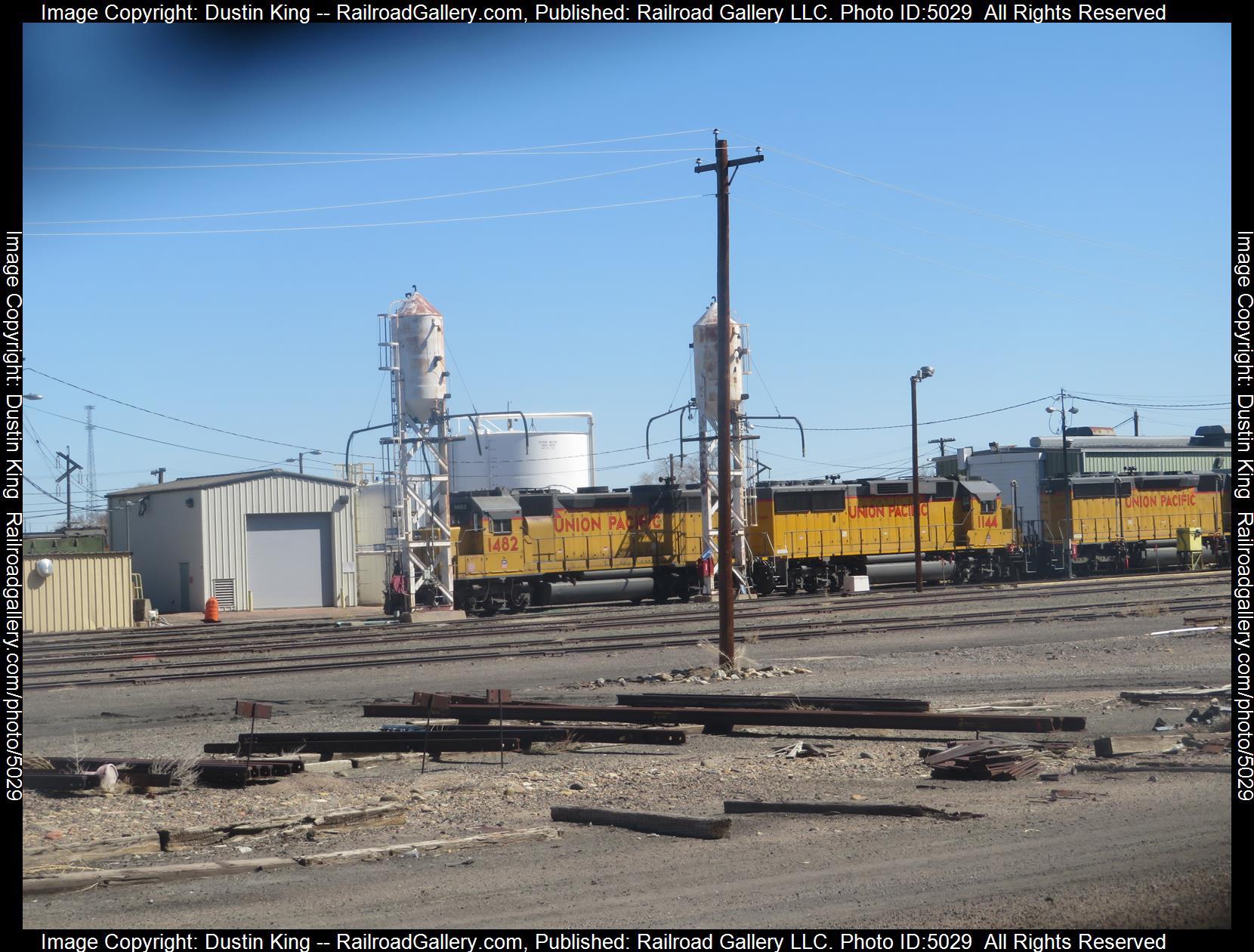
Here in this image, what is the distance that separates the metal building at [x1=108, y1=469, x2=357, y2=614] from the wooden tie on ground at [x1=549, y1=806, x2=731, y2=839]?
129 feet

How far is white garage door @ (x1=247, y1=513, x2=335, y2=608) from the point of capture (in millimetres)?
46969

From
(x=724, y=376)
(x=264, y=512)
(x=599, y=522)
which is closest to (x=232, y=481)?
(x=264, y=512)

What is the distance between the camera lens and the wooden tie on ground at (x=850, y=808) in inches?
353

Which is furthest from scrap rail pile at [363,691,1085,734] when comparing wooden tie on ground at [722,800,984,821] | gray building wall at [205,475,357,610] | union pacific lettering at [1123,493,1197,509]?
union pacific lettering at [1123,493,1197,509]

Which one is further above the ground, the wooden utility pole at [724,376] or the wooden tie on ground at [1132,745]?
the wooden utility pole at [724,376]

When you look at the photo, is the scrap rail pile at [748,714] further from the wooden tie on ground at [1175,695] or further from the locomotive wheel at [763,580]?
the locomotive wheel at [763,580]

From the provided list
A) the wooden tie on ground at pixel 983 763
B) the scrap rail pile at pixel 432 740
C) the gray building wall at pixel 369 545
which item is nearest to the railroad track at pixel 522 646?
the scrap rail pile at pixel 432 740

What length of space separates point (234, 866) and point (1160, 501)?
52.2m

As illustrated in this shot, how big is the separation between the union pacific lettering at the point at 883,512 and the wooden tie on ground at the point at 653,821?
36246 mm

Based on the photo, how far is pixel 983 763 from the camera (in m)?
10.5

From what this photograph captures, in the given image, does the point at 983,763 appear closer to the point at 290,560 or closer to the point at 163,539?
the point at 290,560

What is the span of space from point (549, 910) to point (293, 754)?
264 inches

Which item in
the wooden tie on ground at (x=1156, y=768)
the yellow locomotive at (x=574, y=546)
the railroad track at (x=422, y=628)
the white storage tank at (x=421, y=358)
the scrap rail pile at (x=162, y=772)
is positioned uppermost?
the white storage tank at (x=421, y=358)

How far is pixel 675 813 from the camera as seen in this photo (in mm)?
9523
